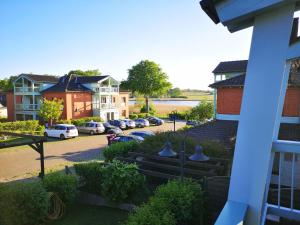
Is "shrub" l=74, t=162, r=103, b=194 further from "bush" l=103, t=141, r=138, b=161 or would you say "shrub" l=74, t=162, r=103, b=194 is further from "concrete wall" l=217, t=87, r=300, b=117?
"concrete wall" l=217, t=87, r=300, b=117

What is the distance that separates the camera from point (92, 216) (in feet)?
34.5

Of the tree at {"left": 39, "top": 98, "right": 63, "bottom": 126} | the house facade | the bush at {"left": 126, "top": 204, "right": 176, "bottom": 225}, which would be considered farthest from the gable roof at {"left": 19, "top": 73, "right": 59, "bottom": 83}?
the bush at {"left": 126, "top": 204, "right": 176, "bottom": 225}

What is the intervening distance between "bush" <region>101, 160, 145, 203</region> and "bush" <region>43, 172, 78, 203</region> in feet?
4.20

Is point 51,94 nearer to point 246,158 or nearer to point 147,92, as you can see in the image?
point 147,92

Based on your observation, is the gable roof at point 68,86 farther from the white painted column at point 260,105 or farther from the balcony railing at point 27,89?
the white painted column at point 260,105

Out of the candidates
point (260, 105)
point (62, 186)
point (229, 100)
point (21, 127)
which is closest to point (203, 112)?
point (229, 100)

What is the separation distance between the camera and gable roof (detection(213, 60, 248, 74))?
2929 cm

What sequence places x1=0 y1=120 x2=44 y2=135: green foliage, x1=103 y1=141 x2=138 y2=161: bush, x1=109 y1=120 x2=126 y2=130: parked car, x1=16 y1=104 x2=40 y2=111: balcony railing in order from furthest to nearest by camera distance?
A: x1=16 y1=104 x2=40 y2=111: balcony railing < x1=109 y1=120 x2=126 y2=130: parked car < x1=0 y1=120 x2=44 y2=135: green foliage < x1=103 y1=141 x2=138 y2=161: bush

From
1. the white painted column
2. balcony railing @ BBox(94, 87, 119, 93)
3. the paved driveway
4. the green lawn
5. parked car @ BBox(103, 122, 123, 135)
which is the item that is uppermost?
the white painted column

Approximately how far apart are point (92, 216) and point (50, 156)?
12.7 metres

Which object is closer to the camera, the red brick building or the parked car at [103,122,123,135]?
the red brick building

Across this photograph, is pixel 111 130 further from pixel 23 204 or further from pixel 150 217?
pixel 150 217

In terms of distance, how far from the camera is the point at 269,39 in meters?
2.12

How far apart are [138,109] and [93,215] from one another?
49.3 meters
